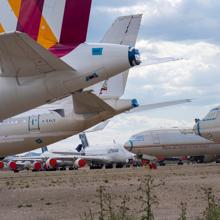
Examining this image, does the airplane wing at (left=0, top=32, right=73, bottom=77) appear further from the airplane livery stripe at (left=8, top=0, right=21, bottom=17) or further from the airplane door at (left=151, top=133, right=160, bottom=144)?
the airplane door at (left=151, top=133, right=160, bottom=144)

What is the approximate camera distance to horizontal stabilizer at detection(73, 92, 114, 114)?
71.9ft

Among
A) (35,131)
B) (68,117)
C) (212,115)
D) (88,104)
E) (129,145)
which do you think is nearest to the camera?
(88,104)

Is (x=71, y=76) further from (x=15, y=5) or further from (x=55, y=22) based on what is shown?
(x=15, y=5)

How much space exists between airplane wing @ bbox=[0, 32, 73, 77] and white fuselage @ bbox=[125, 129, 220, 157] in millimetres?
50375

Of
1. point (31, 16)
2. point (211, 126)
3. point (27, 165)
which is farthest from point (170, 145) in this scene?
point (31, 16)

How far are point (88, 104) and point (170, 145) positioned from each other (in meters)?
41.1

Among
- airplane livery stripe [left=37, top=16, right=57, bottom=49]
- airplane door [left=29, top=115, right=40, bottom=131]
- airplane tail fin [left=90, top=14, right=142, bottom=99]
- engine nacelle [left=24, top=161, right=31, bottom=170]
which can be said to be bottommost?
engine nacelle [left=24, top=161, right=31, bottom=170]

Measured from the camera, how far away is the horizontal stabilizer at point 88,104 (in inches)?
863

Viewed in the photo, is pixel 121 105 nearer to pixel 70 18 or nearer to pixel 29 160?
pixel 70 18

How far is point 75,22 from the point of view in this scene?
13695 mm

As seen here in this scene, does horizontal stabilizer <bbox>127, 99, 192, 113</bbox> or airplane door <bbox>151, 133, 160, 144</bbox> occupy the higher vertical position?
horizontal stabilizer <bbox>127, 99, 192, 113</bbox>

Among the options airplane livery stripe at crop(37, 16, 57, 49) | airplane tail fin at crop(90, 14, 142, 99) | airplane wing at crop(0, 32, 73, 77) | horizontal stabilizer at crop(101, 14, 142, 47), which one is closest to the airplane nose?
airplane tail fin at crop(90, 14, 142, 99)

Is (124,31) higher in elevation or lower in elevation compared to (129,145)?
higher

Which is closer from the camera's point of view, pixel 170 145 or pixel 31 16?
pixel 31 16
